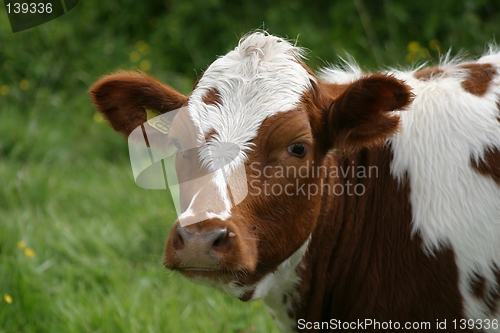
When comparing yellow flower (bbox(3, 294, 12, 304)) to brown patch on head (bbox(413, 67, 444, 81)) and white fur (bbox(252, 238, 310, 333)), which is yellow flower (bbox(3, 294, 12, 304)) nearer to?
white fur (bbox(252, 238, 310, 333))

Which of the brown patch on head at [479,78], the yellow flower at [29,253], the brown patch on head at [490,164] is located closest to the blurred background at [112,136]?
the yellow flower at [29,253]

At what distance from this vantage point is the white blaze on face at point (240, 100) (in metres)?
2.68

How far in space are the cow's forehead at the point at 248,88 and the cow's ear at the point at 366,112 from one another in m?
0.20

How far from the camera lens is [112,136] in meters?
7.14

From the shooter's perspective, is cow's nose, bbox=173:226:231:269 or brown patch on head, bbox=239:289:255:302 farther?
brown patch on head, bbox=239:289:255:302

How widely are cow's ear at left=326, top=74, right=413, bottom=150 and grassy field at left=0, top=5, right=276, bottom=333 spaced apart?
1.03 meters

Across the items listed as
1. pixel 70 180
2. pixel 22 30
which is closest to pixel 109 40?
pixel 22 30

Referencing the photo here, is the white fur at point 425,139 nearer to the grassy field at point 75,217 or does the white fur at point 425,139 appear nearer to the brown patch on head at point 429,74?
the brown patch on head at point 429,74

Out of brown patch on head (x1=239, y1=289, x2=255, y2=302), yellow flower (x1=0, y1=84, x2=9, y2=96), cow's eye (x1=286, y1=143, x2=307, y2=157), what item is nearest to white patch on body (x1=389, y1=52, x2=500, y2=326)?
cow's eye (x1=286, y1=143, x2=307, y2=157)

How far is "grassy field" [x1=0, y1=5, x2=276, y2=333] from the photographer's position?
13.3 ft

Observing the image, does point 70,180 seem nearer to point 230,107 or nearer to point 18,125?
point 18,125

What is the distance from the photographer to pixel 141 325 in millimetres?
3953

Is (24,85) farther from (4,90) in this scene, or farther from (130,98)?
(130,98)

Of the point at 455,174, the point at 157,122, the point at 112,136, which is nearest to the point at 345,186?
the point at 455,174
